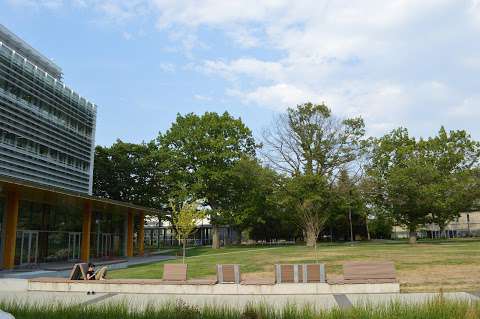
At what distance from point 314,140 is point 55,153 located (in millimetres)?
25270

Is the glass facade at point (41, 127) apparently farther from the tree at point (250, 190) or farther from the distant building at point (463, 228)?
the distant building at point (463, 228)

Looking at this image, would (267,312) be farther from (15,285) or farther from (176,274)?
(15,285)

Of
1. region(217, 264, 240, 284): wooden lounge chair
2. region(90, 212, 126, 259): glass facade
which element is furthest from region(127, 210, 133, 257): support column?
region(217, 264, 240, 284): wooden lounge chair

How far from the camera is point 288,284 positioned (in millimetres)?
14445

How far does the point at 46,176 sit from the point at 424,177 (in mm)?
36088

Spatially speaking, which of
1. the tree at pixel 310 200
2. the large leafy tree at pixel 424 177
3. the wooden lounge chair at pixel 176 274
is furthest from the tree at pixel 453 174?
the wooden lounge chair at pixel 176 274

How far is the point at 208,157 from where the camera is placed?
54844 millimetres

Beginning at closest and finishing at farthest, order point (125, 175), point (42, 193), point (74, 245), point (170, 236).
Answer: point (42, 193)
point (74, 245)
point (125, 175)
point (170, 236)

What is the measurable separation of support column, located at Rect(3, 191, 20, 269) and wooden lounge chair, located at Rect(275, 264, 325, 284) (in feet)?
57.9

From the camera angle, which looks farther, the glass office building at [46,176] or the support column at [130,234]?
the support column at [130,234]

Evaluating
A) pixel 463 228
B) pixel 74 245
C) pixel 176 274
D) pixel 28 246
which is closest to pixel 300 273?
pixel 176 274

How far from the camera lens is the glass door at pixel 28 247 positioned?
28.2 m

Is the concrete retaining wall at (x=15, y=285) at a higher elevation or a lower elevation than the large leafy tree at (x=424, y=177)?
lower

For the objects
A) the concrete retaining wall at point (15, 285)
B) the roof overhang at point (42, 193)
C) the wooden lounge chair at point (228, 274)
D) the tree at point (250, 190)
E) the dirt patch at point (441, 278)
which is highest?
the tree at point (250, 190)
